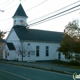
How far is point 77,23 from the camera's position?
30.0m

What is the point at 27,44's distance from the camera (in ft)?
122

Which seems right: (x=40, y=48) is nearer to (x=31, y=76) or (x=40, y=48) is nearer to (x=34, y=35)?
(x=34, y=35)

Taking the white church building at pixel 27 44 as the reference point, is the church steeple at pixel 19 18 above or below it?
above

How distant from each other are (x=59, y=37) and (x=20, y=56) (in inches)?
598

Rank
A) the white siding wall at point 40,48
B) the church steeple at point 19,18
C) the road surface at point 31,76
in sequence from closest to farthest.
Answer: the road surface at point 31,76, the white siding wall at point 40,48, the church steeple at point 19,18

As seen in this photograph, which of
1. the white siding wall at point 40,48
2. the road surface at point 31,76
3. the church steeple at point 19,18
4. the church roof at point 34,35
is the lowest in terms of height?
the road surface at point 31,76

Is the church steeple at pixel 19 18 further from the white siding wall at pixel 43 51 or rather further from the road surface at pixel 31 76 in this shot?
the road surface at pixel 31 76

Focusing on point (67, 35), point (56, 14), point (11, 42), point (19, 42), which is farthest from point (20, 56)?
point (56, 14)

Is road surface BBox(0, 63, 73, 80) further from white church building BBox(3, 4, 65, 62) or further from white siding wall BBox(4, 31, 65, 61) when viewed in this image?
white siding wall BBox(4, 31, 65, 61)

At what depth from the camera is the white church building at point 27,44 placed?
121 feet

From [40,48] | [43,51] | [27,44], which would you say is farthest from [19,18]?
[43,51]

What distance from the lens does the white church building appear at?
3688 centimetres

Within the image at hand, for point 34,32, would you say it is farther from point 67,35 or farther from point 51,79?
point 51,79

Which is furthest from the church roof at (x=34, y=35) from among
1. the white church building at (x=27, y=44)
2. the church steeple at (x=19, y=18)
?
the church steeple at (x=19, y=18)
